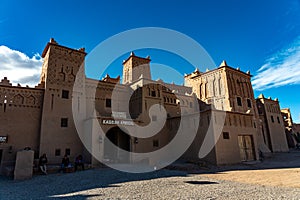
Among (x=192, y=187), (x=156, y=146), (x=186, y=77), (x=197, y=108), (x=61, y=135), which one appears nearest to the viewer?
(x=192, y=187)

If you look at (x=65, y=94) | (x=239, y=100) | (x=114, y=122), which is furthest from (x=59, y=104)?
(x=239, y=100)

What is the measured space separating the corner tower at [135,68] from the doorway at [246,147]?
18.6 m

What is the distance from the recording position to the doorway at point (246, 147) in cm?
2131

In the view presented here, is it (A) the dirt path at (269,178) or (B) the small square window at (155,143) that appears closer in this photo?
(A) the dirt path at (269,178)

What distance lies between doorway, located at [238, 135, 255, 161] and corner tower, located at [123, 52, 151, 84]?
18.6m

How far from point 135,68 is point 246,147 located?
842 inches

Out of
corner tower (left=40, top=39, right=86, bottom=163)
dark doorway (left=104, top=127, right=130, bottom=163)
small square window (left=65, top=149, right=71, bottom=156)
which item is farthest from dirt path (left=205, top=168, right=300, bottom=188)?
corner tower (left=40, top=39, right=86, bottom=163)

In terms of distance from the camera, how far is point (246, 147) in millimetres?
21859

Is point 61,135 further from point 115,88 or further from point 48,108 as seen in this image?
point 115,88

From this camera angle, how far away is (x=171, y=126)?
25578mm

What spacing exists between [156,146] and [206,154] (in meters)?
6.38

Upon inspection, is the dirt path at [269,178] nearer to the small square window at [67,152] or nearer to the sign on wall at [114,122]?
the sign on wall at [114,122]

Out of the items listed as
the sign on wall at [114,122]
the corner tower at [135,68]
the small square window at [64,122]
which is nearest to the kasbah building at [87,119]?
the small square window at [64,122]

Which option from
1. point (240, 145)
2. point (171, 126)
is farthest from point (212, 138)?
point (171, 126)
